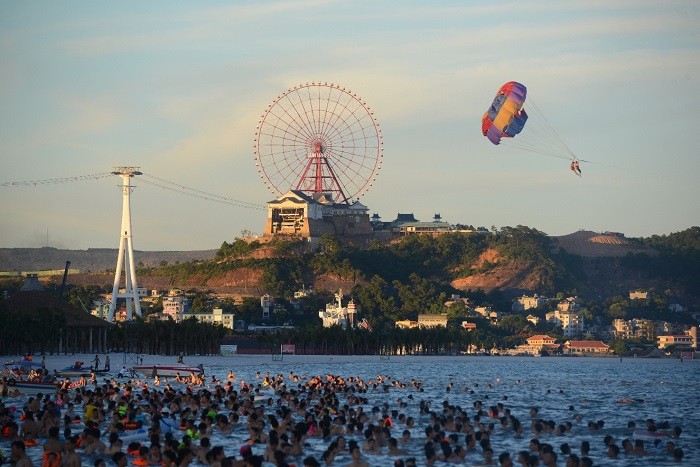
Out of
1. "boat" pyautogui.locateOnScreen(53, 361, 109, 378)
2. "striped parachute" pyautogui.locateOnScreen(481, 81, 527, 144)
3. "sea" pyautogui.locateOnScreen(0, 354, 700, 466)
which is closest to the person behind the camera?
"sea" pyautogui.locateOnScreen(0, 354, 700, 466)

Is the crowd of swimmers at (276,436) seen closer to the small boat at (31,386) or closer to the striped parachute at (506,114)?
the small boat at (31,386)

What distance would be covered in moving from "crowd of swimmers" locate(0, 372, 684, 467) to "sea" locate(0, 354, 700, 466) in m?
0.24

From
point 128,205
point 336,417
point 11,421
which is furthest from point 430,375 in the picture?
point 11,421

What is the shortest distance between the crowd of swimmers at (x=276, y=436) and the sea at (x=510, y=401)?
0.24 metres

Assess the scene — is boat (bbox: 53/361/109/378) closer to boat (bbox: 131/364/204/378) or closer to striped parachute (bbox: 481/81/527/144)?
boat (bbox: 131/364/204/378)

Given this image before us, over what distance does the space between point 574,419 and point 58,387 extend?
87.6 ft

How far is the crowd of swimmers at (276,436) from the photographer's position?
1761 inches

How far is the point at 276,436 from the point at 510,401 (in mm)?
36219

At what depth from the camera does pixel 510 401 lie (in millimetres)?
83000

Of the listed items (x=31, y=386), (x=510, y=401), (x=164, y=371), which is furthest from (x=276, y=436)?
(x=164, y=371)

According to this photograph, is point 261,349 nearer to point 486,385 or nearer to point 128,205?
point 128,205

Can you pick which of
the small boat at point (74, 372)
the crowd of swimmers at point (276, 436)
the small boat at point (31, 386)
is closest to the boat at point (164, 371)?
the small boat at point (74, 372)

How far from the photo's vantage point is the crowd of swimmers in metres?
44.7

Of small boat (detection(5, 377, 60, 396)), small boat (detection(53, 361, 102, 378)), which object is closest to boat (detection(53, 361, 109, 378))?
small boat (detection(53, 361, 102, 378))
